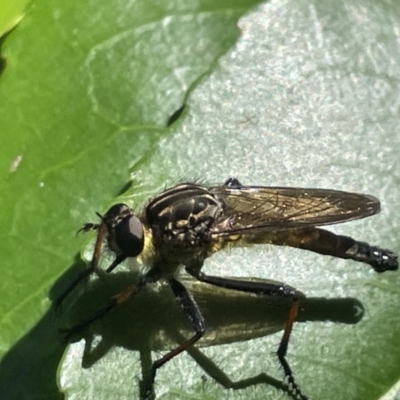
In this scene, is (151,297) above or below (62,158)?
below

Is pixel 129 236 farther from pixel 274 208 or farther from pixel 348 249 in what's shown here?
pixel 348 249

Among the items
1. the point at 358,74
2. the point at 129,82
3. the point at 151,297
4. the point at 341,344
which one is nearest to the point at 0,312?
the point at 151,297

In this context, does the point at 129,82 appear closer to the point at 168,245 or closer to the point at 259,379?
the point at 168,245

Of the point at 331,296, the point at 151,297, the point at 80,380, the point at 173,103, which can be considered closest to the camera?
the point at 80,380

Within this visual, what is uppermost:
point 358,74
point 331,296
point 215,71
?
point 215,71

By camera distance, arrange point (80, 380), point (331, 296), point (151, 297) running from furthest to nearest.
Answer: point (151, 297) → point (331, 296) → point (80, 380)

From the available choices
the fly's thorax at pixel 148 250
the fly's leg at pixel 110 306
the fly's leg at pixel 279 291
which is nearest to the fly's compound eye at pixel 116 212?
the fly's thorax at pixel 148 250

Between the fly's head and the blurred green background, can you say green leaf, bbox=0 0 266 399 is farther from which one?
the fly's head

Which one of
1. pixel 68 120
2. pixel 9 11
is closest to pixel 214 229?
pixel 68 120
